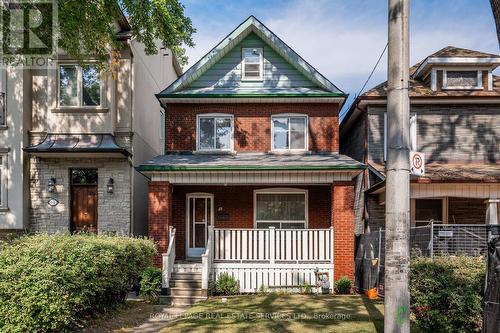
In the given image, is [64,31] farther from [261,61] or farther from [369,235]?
[369,235]

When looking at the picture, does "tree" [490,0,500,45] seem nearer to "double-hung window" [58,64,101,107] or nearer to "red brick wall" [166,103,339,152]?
"red brick wall" [166,103,339,152]

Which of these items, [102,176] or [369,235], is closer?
[369,235]

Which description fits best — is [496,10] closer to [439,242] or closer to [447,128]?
[439,242]

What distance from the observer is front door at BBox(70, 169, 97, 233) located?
556 inches

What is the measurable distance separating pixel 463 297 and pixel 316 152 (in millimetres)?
9382

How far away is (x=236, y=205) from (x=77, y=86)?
266 inches

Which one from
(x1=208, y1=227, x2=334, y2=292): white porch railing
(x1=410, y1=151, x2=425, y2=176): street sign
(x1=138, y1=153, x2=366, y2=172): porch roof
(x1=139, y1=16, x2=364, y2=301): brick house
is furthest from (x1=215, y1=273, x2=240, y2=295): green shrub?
(x1=410, y1=151, x2=425, y2=176): street sign

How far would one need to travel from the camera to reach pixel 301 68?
1509cm

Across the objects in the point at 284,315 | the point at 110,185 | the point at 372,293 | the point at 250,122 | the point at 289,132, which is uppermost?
the point at 250,122

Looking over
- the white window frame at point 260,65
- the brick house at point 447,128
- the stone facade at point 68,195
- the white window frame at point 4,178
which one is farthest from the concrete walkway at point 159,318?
the white window frame at point 260,65

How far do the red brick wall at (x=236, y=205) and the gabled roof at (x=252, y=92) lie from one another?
3356mm

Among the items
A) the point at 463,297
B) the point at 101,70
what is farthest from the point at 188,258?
the point at 463,297

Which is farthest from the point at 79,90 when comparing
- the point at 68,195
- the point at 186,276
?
the point at 186,276

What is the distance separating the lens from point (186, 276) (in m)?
12.2
